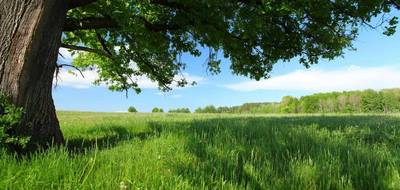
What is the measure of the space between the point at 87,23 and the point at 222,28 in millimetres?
4243

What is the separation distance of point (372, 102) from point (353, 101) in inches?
222

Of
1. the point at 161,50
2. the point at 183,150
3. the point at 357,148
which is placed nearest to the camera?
the point at 183,150

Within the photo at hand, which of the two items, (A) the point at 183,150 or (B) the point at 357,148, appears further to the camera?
(B) the point at 357,148

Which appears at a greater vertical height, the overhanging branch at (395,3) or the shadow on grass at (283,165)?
the overhanging branch at (395,3)

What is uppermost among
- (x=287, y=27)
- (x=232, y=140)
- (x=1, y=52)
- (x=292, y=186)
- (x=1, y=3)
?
(x=287, y=27)

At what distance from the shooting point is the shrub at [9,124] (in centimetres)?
670

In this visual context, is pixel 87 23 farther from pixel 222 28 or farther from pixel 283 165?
pixel 283 165

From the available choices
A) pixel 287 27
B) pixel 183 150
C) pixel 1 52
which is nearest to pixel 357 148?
pixel 183 150

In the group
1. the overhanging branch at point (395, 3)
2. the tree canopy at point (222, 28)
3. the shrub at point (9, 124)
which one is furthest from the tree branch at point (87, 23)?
the overhanging branch at point (395, 3)

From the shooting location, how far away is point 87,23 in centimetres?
1259

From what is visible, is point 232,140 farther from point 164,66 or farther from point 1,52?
point 164,66

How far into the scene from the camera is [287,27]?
46.4 feet

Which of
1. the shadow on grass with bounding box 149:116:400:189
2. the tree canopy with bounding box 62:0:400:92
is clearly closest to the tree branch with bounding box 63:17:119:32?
the tree canopy with bounding box 62:0:400:92

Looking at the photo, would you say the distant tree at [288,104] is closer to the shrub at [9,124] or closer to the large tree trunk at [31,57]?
the large tree trunk at [31,57]
